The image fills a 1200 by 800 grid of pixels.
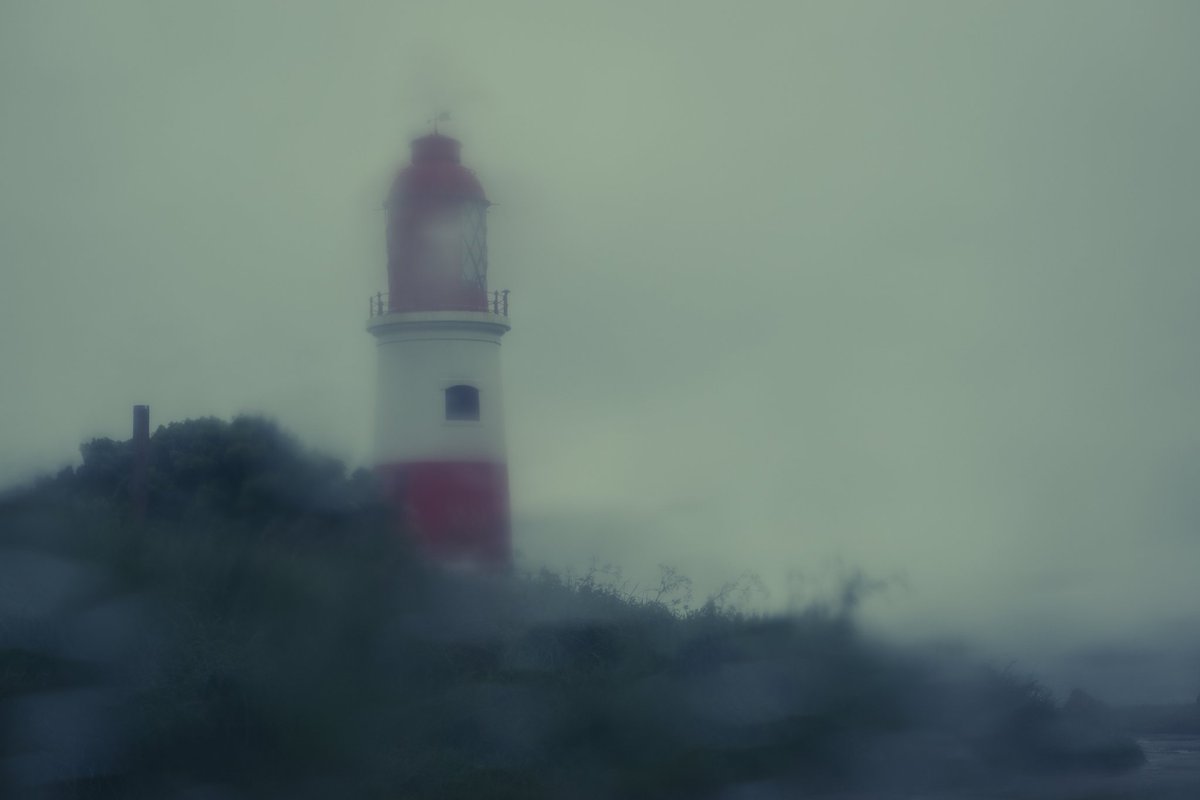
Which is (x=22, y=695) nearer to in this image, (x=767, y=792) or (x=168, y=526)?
(x=168, y=526)

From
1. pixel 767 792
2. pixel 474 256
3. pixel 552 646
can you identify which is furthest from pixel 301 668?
pixel 474 256

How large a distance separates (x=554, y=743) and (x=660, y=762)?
1062 millimetres

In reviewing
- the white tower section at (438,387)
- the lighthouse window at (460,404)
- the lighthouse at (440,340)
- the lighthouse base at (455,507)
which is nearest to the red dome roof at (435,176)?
the lighthouse at (440,340)

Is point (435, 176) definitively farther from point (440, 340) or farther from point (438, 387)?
point (438, 387)

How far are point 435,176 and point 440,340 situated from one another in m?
2.57

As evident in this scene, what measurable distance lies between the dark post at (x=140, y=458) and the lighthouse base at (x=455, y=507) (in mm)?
3727

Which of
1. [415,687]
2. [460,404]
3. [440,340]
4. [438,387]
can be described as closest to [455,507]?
[460,404]

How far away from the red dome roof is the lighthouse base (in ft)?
13.8

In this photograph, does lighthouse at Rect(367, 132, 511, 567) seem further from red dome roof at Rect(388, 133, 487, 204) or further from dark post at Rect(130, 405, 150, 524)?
dark post at Rect(130, 405, 150, 524)

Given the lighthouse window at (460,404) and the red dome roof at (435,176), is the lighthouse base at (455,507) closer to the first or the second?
the lighthouse window at (460,404)

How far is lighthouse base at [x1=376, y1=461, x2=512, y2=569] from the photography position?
22.9 metres

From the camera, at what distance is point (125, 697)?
13719 mm

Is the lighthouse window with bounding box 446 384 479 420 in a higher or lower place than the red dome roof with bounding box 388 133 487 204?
lower

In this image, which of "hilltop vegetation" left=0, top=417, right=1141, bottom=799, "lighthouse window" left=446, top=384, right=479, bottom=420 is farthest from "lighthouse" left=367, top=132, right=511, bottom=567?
"hilltop vegetation" left=0, top=417, right=1141, bottom=799
